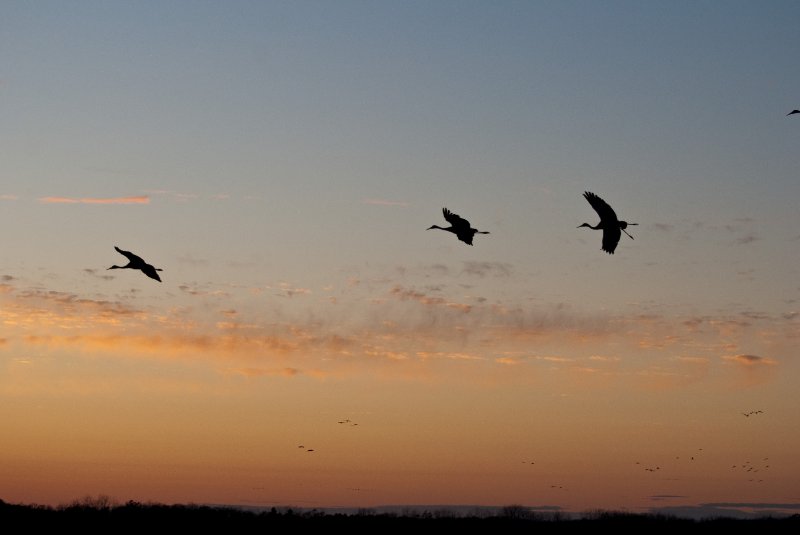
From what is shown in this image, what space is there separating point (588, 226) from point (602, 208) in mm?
5120

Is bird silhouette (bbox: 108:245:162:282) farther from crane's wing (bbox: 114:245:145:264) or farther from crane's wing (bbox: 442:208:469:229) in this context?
crane's wing (bbox: 442:208:469:229)

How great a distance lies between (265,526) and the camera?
3644cm

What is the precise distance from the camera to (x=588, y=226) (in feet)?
144

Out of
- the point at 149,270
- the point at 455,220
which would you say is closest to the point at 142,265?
the point at 149,270

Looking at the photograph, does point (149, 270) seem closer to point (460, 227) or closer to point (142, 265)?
point (142, 265)

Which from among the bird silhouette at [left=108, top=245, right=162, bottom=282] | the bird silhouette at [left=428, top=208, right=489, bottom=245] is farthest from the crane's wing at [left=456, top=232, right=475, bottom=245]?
the bird silhouette at [left=108, top=245, right=162, bottom=282]

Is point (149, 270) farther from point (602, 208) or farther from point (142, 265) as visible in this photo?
point (602, 208)

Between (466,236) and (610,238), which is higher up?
(466,236)

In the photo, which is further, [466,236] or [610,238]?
[466,236]

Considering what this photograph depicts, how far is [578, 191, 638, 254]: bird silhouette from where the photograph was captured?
1528 inches

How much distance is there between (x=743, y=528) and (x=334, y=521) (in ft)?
46.0

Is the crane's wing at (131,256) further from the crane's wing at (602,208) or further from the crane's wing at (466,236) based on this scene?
the crane's wing at (602,208)

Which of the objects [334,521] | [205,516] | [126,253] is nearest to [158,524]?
[205,516]

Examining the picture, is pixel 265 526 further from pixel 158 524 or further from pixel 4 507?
pixel 4 507
